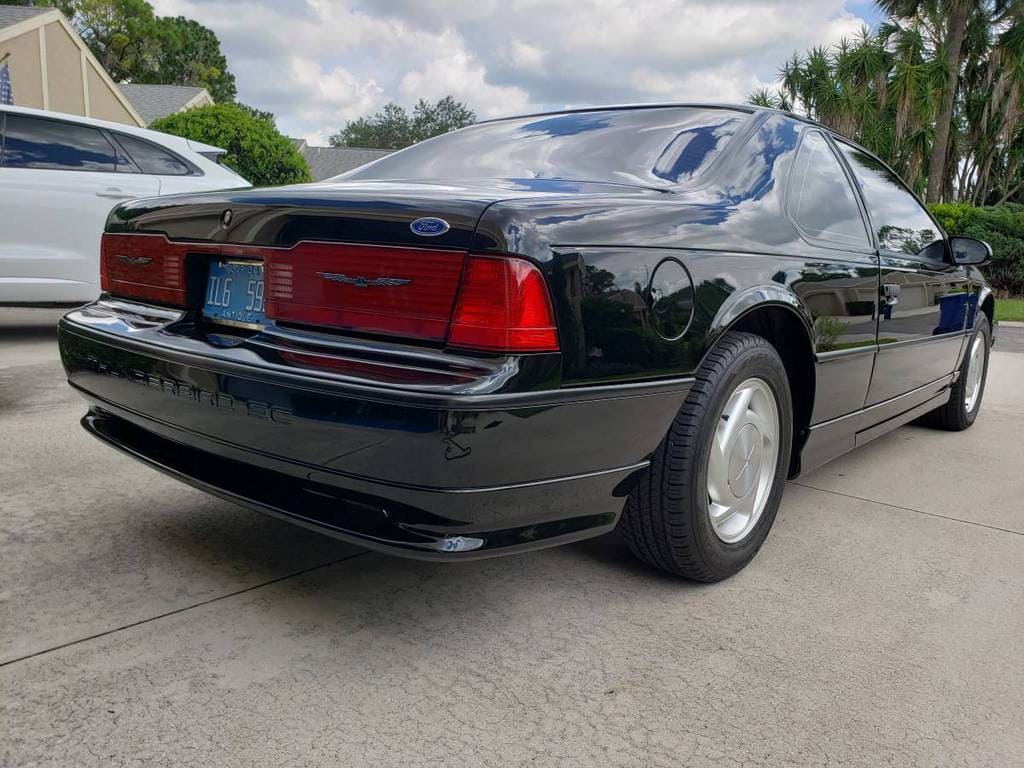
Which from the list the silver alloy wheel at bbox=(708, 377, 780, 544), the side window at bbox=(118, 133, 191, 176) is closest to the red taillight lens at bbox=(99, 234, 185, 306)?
the silver alloy wheel at bbox=(708, 377, 780, 544)

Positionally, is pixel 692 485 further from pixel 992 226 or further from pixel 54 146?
pixel 992 226

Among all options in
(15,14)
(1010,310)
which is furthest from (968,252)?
(15,14)

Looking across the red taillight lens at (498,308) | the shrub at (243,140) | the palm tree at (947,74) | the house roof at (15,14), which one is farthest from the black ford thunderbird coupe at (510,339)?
the house roof at (15,14)

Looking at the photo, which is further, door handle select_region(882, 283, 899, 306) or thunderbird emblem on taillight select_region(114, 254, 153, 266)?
door handle select_region(882, 283, 899, 306)

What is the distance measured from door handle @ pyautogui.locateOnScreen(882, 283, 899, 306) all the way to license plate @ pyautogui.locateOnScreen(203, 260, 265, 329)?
2260 mm

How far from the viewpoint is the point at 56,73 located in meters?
24.3

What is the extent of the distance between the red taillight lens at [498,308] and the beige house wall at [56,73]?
24150mm

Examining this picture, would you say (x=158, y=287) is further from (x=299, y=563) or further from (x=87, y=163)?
(x=87, y=163)

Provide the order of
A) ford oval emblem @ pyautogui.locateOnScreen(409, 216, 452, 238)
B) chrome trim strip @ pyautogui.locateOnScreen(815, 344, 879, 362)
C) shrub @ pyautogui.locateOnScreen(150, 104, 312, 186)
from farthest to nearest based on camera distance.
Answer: shrub @ pyautogui.locateOnScreen(150, 104, 312, 186) < chrome trim strip @ pyautogui.locateOnScreen(815, 344, 879, 362) < ford oval emblem @ pyautogui.locateOnScreen(409, 216, 452, 238)

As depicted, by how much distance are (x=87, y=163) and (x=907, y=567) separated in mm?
5860

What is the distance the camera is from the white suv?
5.73m

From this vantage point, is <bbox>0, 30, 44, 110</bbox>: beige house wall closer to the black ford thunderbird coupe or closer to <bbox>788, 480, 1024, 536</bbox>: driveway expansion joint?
the black ford thunderbird coupe

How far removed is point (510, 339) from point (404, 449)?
0.31 m

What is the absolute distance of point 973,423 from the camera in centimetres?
494
